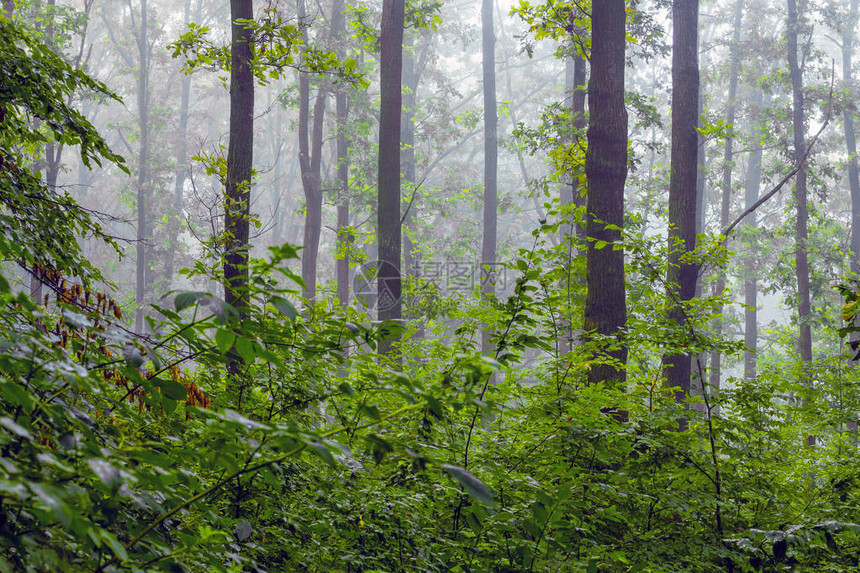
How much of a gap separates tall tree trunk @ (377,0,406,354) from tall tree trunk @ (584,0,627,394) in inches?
130

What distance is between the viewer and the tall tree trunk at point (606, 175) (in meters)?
5.98

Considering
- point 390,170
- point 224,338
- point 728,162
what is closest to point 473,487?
point 224,338

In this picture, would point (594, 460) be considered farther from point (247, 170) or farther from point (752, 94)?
point (752, 94)

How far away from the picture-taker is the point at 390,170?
9312 mm

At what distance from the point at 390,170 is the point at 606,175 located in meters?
3.95

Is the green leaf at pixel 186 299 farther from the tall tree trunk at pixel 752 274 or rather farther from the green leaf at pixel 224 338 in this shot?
the tall tree trunk at pixel 752 274

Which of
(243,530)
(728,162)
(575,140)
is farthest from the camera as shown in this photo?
(728,162)

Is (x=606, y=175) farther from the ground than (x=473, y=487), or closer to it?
farther from the ground

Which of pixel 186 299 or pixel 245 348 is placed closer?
pixel 186 299

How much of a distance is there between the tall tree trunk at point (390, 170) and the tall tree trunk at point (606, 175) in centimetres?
331

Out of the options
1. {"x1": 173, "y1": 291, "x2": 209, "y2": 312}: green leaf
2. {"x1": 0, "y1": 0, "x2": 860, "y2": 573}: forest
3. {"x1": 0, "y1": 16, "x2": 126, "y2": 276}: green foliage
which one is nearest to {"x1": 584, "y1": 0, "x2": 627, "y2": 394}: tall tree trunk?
{"x1": 0, "y1": 0, "x2": 860, "y2": 573}: forest

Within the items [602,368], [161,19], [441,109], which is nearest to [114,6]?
[161,19]

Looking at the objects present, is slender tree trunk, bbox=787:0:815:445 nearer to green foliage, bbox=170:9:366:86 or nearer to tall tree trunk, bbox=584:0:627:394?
tall tree trunk, bbox=584:0:627:394

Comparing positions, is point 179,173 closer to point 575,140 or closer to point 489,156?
point 489,156
